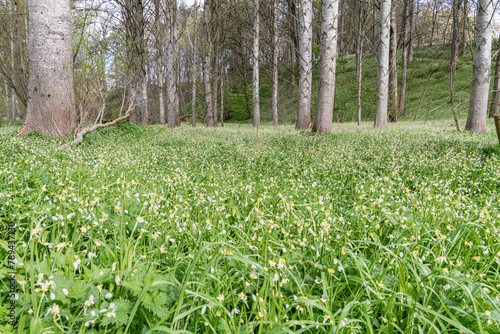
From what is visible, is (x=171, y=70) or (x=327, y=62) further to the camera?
(x=171, y=70)

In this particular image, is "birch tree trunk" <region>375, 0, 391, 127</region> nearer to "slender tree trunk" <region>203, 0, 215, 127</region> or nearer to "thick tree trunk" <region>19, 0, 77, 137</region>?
"slender tree trunk" <region>203, 0, 215, 127</region>

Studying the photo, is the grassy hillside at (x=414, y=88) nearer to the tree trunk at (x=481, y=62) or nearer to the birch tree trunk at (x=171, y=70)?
the tree trunk at (x=481, y=62)

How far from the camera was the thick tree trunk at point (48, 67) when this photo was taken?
6.66m

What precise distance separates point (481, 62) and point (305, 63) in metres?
6.79

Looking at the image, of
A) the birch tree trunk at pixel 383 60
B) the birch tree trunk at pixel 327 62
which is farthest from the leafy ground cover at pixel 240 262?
the birch tree trunk at pixel 383 60

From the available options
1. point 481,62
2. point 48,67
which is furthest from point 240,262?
point 481,62

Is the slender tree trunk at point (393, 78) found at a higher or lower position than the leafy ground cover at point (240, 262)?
higher

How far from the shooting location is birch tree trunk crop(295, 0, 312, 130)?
12727 millimetres

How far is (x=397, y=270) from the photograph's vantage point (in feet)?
6.35

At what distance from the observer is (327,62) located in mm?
9641

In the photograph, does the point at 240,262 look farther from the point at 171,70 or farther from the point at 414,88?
the point at 414,88

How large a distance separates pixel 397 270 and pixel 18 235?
279cm

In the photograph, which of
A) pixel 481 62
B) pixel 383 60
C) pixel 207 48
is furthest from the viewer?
pixel 207 48

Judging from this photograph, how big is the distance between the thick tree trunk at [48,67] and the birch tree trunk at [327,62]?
7.79 m
